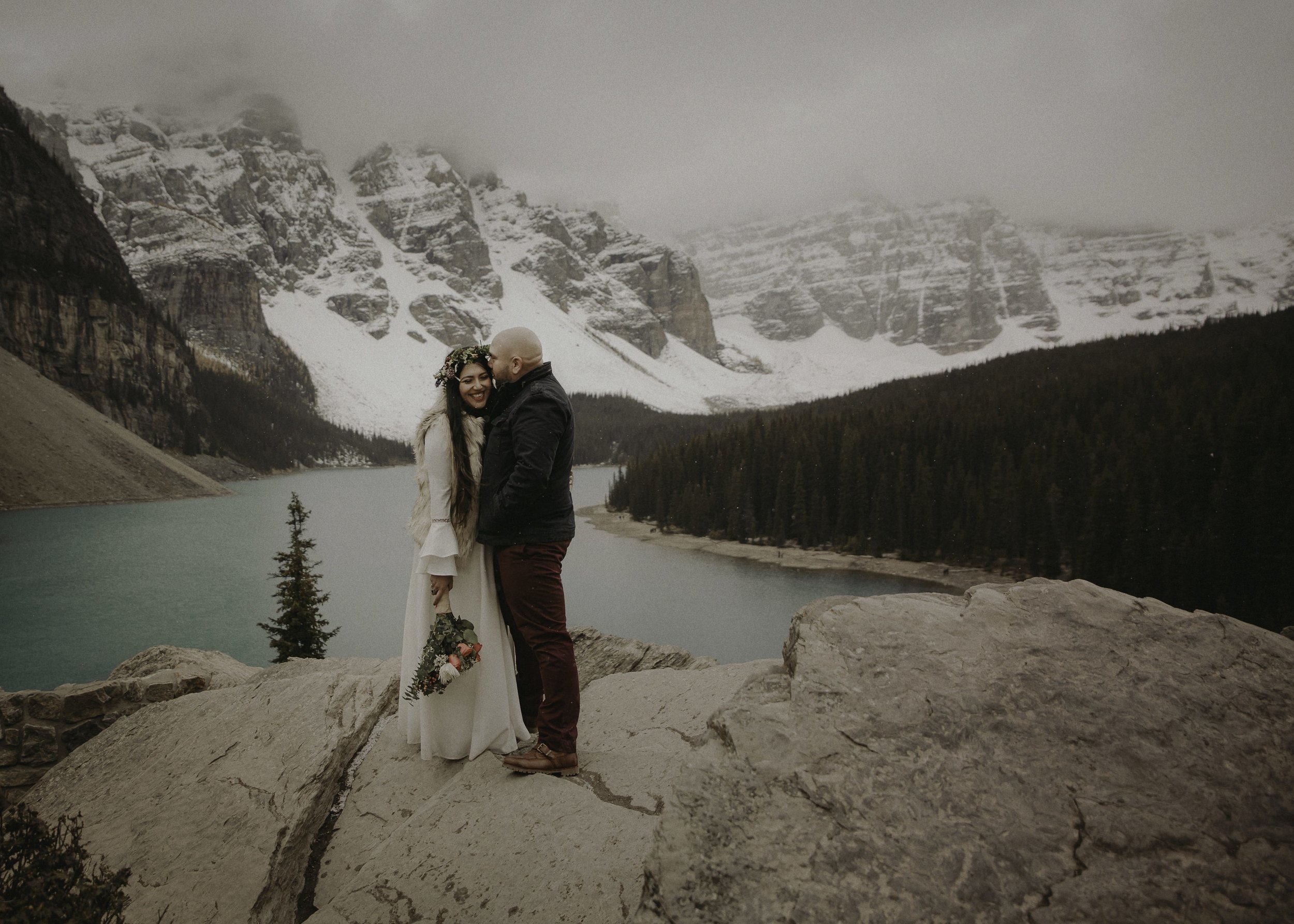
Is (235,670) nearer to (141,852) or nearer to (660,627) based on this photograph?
(141,852)

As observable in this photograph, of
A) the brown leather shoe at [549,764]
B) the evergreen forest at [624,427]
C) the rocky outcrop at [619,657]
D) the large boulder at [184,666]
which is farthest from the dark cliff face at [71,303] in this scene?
the brown leather shoe at [549,764]

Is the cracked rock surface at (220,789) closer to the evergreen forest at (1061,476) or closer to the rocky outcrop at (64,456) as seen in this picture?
the evergreen forest at (1061,476)

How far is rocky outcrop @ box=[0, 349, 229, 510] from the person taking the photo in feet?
121

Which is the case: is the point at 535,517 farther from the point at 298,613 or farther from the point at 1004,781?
the point at 298,613

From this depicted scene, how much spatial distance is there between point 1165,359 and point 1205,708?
7411 centimetres

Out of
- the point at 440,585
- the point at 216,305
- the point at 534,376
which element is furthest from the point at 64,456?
the point at 216,305

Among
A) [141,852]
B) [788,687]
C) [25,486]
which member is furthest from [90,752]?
[25,486]

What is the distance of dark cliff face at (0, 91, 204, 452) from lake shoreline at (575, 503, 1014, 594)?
177 ft

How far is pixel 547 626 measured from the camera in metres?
3.80

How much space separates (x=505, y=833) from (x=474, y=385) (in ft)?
8.14

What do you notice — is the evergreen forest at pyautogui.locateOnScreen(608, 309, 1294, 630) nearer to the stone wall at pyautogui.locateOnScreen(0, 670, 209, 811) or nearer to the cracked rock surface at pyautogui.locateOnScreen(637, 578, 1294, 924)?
the cracked rock surface at pyautogui.locateOnScreen(637, 578, 1294, 924)

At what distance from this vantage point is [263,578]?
27.5m

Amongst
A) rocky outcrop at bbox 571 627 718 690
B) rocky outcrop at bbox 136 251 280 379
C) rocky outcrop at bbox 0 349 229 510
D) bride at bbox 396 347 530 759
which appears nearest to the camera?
bride at bbox 396 347 530 759

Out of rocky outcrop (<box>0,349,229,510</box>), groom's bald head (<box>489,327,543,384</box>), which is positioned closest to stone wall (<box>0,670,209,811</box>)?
groom's bald head (<box>489,327,543,384</box>)
